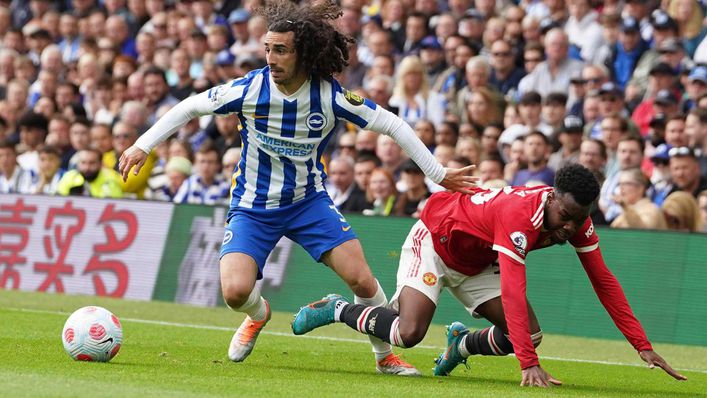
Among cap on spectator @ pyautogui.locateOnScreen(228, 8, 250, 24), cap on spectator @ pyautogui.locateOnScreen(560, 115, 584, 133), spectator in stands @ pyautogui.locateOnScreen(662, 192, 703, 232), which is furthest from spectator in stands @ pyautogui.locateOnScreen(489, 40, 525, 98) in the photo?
cap on spectator @ pyautogui.locateOnScreen(228, 8, 250, 24)

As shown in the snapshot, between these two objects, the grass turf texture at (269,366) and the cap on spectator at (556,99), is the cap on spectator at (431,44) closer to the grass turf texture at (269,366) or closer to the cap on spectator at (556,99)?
the cap on spectator at (556,99)

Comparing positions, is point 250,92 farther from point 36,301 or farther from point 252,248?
point 36,301

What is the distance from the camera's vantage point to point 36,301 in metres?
14.9

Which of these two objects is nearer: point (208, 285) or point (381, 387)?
point (381, 387)

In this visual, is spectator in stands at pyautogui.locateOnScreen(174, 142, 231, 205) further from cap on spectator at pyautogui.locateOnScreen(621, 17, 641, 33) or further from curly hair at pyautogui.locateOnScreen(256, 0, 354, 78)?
curly hair at pyautogui.locateOnScreen(256, 0, 354, 78)

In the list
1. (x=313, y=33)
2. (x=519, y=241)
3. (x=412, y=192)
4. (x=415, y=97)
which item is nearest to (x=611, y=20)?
(x=415, y=97)

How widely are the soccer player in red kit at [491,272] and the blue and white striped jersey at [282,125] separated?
2.79ft

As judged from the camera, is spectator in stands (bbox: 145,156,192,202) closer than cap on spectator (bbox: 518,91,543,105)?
No

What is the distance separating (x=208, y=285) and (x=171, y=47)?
6.58 metres

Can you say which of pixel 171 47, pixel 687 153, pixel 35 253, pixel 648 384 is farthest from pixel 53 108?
pixel 648 384

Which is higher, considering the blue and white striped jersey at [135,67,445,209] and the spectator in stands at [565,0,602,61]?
the spectator in stands at [565,0,602,61]

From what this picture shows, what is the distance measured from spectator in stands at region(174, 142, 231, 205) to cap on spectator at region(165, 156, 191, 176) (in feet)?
0.95

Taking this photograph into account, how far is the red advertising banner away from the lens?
15.8 metres

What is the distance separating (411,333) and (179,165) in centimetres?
877
